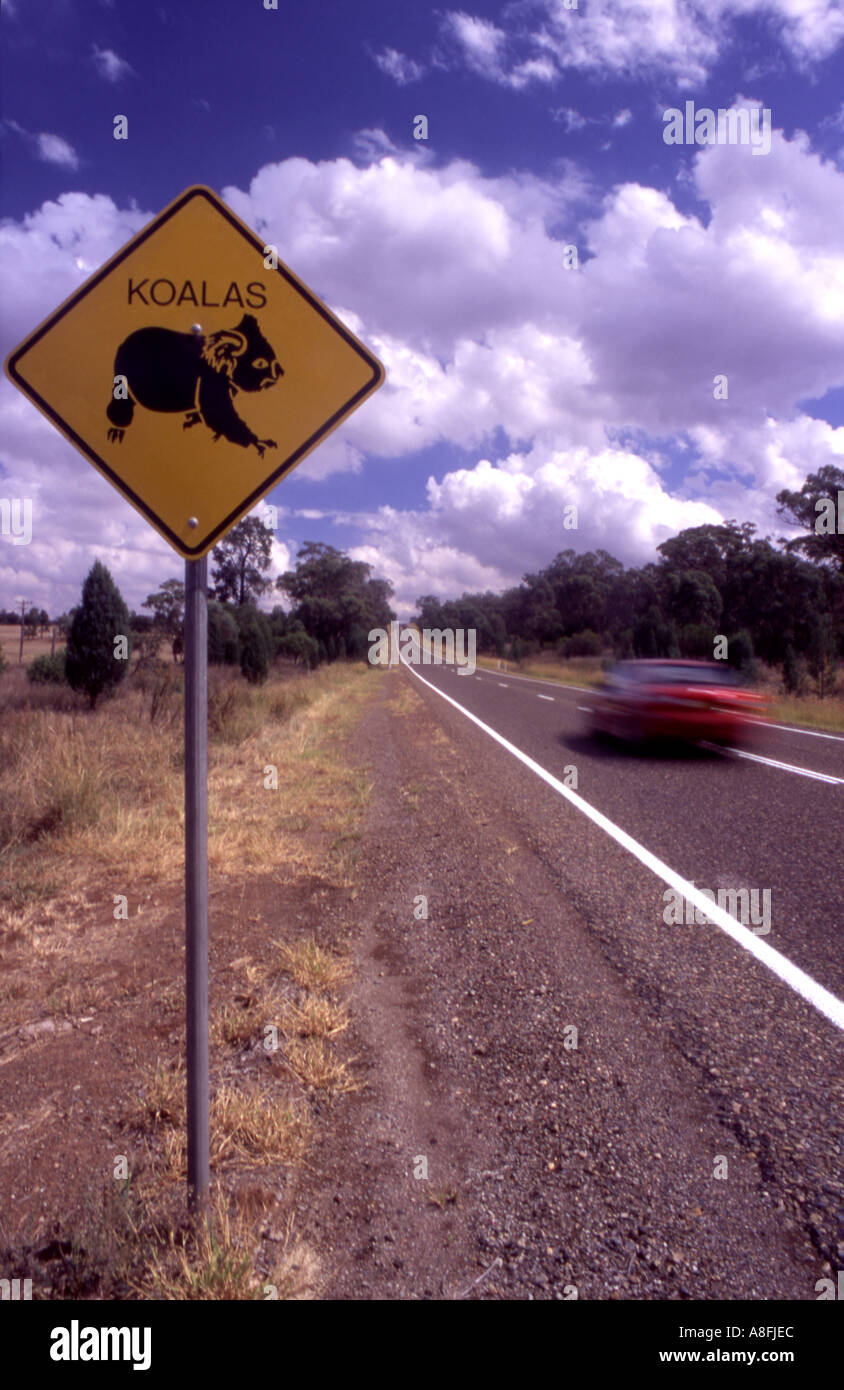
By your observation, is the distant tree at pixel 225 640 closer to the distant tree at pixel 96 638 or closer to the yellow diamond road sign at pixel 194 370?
the distant tree at pixel 96 638

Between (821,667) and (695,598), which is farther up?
(695,598)

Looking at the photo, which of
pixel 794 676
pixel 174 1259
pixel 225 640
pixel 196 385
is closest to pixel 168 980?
pixel 174 1259

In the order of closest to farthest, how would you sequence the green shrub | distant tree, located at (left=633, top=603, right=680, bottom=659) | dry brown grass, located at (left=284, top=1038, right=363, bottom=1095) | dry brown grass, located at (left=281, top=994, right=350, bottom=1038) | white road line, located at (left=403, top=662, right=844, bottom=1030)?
dry brown grass, located at (left=284, top=1038, right=363, bottom=1095) → dry brown grass, located at (left=281, top=994, right=350, bottom=1038) → white road line, located at (left=403, top=662, right=844, bottom=1030) → the green shrub → distant tree, located at (left=633, top=603, right=680, bottom=659)

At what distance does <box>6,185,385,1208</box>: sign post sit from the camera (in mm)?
2107

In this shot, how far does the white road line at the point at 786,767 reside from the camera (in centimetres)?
919

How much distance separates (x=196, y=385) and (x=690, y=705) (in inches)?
369

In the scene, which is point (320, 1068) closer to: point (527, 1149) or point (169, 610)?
point (527, 1149)

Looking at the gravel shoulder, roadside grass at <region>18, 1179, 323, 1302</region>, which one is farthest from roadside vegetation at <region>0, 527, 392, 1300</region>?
the gravel shoulder

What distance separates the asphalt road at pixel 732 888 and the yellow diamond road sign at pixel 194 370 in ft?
8.53

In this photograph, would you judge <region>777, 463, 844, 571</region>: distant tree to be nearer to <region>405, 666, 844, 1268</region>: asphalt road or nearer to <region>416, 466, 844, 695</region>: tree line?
<region>416, 466, 844, 695</region>: tree line

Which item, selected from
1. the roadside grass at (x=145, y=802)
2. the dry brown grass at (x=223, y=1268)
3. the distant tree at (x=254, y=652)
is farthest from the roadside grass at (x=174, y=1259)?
the distant tree at (x=254, y=652)

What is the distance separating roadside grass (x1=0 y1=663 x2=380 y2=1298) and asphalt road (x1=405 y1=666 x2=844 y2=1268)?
55.8 inches

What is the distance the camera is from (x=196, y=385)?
2133mm
